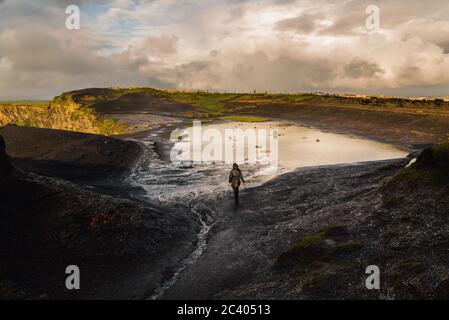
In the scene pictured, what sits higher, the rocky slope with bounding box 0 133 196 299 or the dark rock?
the dark rock

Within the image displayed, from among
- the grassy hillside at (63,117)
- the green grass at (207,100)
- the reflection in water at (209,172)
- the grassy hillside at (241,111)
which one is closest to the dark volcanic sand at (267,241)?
the reflection in water at (209,172)

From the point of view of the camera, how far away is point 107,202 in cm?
2430

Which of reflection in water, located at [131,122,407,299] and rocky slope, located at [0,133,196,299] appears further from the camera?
reflection in water, located at [131,122,407,299]

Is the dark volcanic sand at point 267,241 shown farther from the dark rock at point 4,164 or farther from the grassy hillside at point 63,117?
the grassy hillside at point 63,117

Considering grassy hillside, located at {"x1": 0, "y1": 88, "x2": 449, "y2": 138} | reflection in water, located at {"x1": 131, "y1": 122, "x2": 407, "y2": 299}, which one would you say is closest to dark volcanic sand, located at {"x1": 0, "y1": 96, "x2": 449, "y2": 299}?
reflection in water, located at {"x1": 131, "y1": 122, "x2": 407, "y2": 299}

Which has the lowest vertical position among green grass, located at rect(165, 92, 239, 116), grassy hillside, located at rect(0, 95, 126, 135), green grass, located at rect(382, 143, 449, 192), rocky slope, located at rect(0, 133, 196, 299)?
rocky slope, located at rect(0, 133, 196, 299)

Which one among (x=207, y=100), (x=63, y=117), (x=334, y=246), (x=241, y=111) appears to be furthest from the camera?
(x=207, y=100)

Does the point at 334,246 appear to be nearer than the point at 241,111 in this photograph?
Yes

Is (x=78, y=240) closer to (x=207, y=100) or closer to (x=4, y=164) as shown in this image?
(x=4, y=164)

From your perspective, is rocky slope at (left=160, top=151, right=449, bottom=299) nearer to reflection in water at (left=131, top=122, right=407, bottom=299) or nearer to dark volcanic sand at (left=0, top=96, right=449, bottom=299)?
dark volcanic sand at (left=0, top=96, right=449, bottom=299)

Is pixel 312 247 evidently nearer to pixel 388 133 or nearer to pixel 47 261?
pixel 47 261

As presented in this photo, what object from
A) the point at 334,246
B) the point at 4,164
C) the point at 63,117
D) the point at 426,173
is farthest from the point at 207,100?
the point at 334,246

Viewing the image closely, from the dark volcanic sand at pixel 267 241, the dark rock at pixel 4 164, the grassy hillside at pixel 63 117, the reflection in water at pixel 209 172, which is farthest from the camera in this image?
the grassy hillside at pixel 63 117
